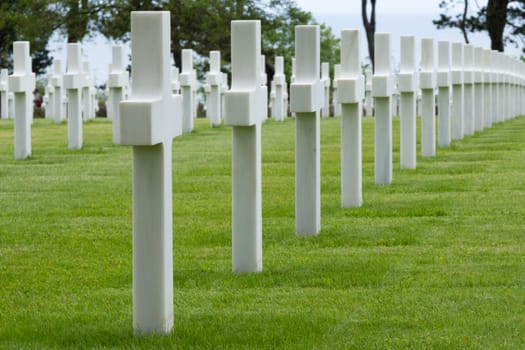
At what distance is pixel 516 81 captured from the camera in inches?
1241

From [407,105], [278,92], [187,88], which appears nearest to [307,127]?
[407,105]

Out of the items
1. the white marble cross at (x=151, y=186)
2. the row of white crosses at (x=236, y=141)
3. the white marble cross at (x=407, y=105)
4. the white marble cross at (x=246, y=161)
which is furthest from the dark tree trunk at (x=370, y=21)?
the white marble cross at (x=151, y=186)

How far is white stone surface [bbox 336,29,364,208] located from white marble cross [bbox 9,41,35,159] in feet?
22.0

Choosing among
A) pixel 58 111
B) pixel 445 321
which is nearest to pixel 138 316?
pixel 445 321

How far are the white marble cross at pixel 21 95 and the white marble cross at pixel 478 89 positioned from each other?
709 centimetres

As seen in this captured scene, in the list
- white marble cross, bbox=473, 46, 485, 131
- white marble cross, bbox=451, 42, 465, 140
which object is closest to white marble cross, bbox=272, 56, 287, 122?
white marble cross, bbox=473, 46, 485, 131

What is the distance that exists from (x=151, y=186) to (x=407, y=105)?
8402mm

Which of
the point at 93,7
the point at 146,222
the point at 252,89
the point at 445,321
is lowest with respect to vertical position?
the point at 445,321

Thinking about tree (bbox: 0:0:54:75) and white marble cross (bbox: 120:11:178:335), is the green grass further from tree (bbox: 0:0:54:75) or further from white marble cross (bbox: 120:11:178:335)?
tree (bbox: 0:0:54:75)

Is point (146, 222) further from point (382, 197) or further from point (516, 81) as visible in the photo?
point (516, 81)

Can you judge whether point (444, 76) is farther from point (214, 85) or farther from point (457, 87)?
point (214, 85)

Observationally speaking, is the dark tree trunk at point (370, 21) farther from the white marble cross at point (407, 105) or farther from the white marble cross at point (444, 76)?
the white marble cross at point (407, 105)

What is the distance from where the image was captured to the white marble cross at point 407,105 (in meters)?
13.6

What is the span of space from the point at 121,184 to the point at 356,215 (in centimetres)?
337
